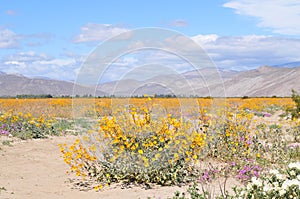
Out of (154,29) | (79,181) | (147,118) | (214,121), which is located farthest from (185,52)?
(79,181)

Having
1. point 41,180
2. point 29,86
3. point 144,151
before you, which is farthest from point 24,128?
point 29,86

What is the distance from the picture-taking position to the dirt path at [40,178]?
6.34m

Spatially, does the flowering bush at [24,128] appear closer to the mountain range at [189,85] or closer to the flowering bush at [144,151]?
Result: the mountain range at [189,85]

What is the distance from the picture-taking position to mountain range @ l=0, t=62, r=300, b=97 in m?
7.57

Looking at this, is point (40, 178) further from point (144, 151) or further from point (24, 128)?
point (24, 128)

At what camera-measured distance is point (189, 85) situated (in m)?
7.51

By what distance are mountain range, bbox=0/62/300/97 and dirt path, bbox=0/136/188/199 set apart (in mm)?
1729

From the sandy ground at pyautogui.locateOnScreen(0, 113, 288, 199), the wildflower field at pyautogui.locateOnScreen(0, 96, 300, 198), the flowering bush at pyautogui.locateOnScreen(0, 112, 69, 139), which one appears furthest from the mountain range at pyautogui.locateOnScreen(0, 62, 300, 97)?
the flowering bush at pyautogui.locateOnScreen(0, 112, 69, 139)

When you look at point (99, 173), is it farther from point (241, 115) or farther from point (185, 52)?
point (241, 115)

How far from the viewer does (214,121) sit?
29.3 ft

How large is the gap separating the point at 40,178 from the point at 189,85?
3.23m

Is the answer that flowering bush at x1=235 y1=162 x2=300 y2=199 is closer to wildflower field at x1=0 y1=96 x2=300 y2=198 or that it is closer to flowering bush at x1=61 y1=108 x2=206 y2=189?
wildflower field at x1=0 y1=96 x2=300 y2=198

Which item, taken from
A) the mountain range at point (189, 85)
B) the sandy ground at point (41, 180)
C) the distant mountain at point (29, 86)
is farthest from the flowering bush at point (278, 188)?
the distant mountain at point (29, 86)

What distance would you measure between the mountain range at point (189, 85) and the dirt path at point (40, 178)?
5.67 feet
